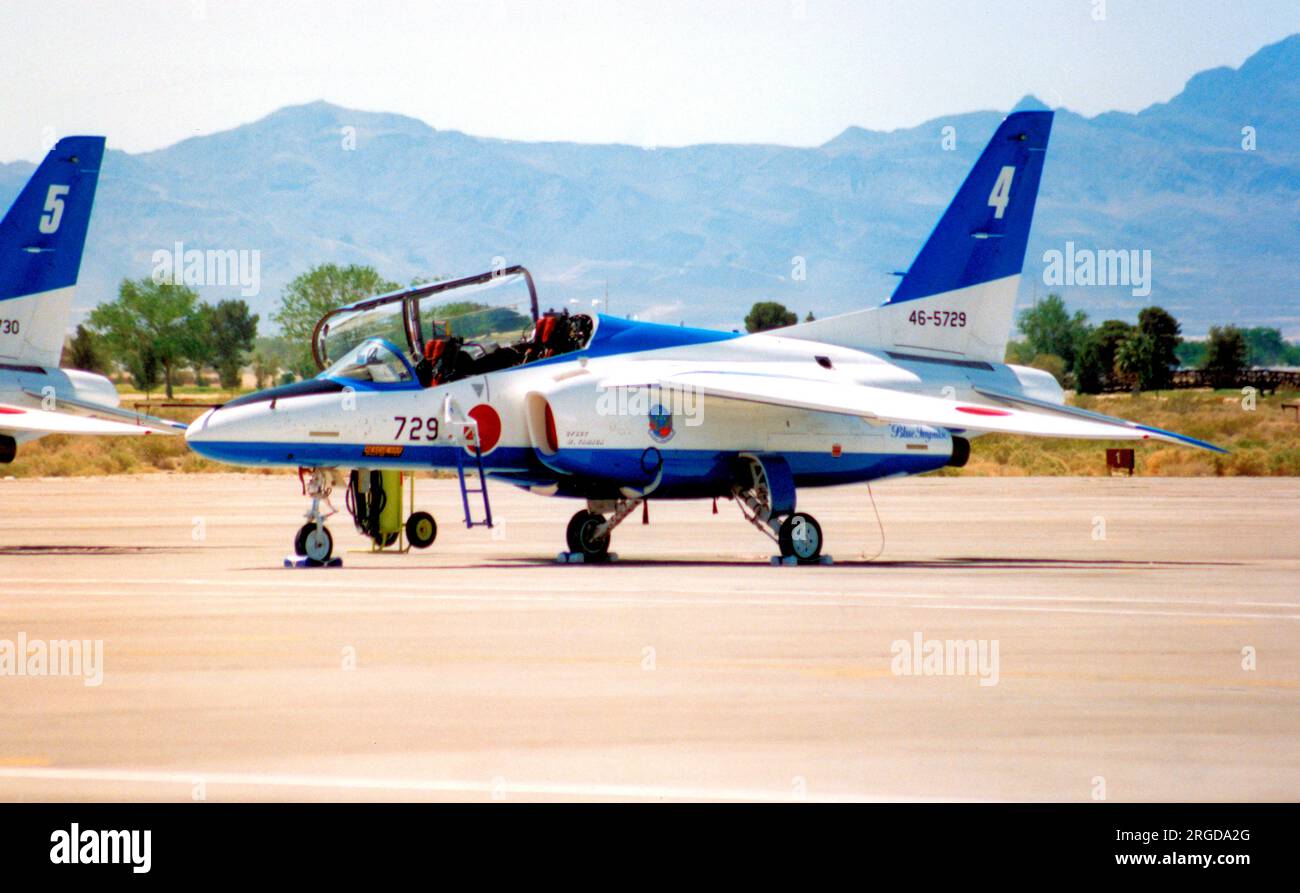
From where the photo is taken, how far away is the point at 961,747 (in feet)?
30.5

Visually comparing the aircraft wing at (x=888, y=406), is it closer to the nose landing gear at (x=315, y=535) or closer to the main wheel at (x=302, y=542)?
the nose landing gear at (x=315, y=535)

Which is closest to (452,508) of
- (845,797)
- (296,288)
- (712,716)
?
(712,716)

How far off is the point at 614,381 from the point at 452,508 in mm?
13919

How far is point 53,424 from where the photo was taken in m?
22.8

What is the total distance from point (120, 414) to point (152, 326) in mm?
117202

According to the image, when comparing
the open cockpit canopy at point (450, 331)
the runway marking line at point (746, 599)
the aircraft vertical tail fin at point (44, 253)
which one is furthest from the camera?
the aircraft vertical tail fin at point (44, 253)

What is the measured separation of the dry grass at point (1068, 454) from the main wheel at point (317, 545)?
2449 centimetres

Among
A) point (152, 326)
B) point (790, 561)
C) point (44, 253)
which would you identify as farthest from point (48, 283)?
point (152, 326)

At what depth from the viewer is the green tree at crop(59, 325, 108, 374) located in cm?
13138

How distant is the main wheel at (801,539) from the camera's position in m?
21.6

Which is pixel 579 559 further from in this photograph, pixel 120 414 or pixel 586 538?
pixel 120 414

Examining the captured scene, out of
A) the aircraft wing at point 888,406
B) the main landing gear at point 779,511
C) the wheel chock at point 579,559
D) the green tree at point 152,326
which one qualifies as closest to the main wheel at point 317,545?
the wheel chock at point 579,559

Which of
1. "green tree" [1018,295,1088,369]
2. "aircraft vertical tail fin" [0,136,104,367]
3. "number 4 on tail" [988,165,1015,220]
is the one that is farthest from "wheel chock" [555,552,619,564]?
"green tree" [1018,295,1088,369]

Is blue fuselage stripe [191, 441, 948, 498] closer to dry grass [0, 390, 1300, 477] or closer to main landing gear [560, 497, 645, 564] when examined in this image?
main landing gear [560, 497, 645, 564]
